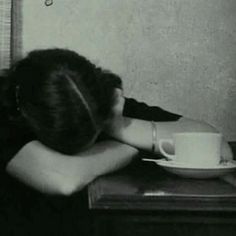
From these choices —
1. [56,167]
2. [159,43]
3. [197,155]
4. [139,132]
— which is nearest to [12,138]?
[56,167]

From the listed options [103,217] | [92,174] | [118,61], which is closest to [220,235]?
[103,217]

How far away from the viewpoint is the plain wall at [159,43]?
5.63 feet

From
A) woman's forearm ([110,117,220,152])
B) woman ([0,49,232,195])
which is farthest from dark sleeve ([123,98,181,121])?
woman ([0,49,232,195])

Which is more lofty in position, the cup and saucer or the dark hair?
the dark hair

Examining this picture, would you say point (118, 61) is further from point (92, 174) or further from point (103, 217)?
point (103, 217)

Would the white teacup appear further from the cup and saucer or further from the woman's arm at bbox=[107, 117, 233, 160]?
the woman's arm at bbox=[107, 117, 233, 160]

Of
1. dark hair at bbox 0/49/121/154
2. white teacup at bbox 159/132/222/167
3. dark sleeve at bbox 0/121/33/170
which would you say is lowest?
dark sleeve at bbox 0/121/33/170

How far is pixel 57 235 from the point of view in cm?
97

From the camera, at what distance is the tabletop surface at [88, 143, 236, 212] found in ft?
2.47

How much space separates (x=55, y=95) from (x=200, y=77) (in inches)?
36.5

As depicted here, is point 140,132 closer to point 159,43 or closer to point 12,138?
point 12,138

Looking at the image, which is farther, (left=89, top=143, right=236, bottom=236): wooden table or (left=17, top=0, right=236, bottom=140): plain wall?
(left=17, top=0, right=236, bottom=140): plain wall

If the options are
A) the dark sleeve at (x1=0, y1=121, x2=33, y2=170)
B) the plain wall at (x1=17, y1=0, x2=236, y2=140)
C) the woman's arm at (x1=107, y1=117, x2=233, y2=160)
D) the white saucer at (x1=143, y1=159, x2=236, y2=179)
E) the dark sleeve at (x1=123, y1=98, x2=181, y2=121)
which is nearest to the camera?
the white saucer at (x1=143, y1=159, x2=236, y2=179)

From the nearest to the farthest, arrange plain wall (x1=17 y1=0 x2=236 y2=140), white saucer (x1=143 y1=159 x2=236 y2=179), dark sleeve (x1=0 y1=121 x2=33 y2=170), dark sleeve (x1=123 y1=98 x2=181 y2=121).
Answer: white saucer (x1=143 y1=159 x2=236 y2=179) < dark sleeve (x1=0 y1=121 x2=33 y2=170) < dark sleeve (x1=123 y1=98 x2=181 y2=121) < plain wall (x1=17 y1=0 x2=236 y2=140)
